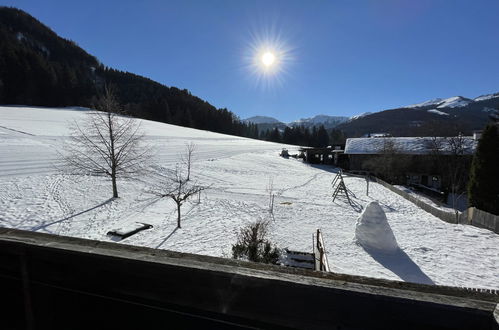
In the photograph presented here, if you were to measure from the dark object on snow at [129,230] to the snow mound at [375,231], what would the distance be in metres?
10.2

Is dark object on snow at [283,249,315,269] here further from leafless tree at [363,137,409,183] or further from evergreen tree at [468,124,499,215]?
leafless tree at [363,137,409,183]

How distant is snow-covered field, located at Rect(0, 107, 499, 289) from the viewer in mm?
9406

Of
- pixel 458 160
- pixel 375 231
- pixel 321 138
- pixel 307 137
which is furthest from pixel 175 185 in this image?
pixel 307 137

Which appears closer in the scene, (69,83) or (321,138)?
(69,83)

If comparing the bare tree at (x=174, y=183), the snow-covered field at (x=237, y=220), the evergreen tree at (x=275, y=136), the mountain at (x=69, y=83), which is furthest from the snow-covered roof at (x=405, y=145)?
the evergreen tree at (x=275, y=136)

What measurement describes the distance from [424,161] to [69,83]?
92.5 meters

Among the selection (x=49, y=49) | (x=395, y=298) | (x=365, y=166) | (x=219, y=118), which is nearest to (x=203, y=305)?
(x=395, y=298)

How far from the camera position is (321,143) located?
89.8m

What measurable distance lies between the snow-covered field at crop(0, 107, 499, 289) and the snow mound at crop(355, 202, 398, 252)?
0.30 meters

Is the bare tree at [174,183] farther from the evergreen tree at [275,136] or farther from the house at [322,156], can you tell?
the evergreen tree at [275,136]

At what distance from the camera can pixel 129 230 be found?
11523 mm

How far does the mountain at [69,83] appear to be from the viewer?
2552 inches

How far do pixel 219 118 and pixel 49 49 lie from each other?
8066cm

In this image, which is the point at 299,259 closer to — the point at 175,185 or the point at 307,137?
the point at 175,185
